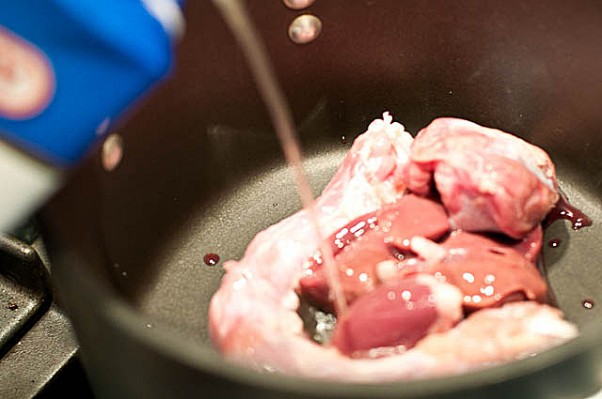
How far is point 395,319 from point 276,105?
417 mm

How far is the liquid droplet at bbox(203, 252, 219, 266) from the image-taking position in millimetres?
1427

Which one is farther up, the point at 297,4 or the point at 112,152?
the point at 297,4

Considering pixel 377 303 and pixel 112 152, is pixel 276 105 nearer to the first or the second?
pixel 112 152

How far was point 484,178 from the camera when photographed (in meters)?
1.26

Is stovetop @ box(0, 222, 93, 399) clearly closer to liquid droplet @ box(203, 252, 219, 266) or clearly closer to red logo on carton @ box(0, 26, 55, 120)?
liquid droplet @ box(203, 252, 219, 266)

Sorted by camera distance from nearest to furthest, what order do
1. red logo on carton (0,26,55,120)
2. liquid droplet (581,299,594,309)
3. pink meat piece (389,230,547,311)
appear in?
red logo on carton (0,26,55,120) → pink meat piece (389,230,547,311) → liquid droplet (581,299,594,309)

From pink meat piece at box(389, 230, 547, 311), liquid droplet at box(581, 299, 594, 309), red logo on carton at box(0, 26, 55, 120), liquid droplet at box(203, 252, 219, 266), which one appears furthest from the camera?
liquid droplet at box(203, 252, 219, 266)


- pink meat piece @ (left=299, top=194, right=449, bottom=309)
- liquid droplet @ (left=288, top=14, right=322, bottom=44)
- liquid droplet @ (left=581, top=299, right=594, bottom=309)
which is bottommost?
liquid droplet @ (left=581, top=299, right=594, bottom=309)

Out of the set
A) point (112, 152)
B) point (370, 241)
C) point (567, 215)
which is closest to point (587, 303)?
point (567, 215)

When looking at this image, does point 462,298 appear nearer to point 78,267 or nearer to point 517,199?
point 517,199

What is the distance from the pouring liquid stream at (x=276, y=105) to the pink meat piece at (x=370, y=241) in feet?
0.03

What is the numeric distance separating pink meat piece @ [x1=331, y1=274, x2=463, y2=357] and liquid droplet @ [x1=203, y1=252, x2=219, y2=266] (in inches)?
12.3

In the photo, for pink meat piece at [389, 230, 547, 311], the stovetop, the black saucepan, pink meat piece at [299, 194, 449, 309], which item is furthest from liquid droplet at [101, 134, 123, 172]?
pink meat piece at [389, 230, 547, 311]

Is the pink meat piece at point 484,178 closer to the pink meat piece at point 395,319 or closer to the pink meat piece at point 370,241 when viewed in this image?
the pink meat piece at point 370,241
